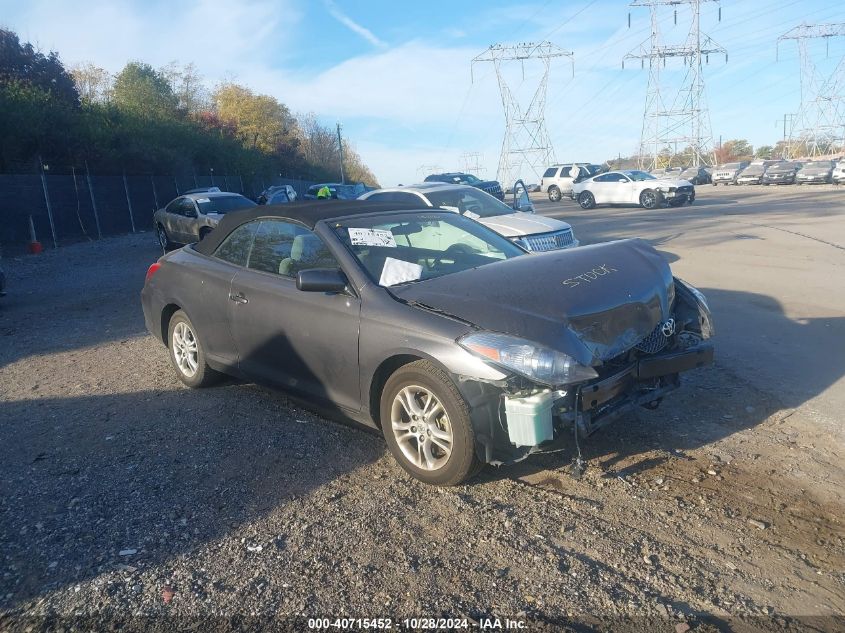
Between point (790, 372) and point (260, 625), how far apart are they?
195 inches

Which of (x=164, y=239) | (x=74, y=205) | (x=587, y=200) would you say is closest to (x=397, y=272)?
(x=164, y=239)

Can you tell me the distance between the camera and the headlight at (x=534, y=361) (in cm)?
356

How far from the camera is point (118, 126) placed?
101ft

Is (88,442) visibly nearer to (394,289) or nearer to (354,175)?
(394,289)

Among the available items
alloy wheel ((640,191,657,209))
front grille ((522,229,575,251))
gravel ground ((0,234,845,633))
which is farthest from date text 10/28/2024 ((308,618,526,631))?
alloy wheel ((640,191,657,209))

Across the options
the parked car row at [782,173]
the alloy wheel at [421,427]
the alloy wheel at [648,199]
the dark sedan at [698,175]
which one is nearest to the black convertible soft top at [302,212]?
the alloy wheel at [421,427]

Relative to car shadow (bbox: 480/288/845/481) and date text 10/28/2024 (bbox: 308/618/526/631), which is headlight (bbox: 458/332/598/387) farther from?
date text 10/28/2024 (bbox: 308/618/526/631)

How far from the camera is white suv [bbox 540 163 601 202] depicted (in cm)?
3716

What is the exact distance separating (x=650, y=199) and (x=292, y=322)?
81.5 ft

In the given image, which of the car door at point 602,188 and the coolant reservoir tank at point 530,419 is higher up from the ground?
the car door at point 602,188

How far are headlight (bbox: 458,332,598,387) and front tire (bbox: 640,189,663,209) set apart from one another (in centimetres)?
2498

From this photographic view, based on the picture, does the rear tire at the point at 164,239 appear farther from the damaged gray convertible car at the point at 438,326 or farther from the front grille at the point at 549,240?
the damaged gray convertible car at the point at 438,326

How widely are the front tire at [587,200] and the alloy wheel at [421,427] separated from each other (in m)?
27.3

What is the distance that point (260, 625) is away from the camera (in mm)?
2799
